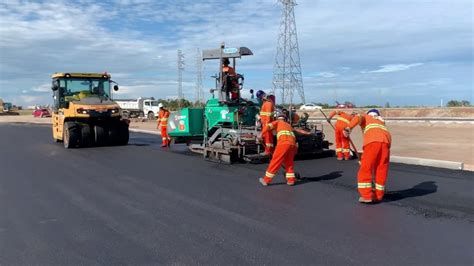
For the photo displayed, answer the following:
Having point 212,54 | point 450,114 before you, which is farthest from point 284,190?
point 450,114

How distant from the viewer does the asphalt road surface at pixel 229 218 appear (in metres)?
5.21

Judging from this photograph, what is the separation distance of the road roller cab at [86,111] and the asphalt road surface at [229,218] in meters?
5.92

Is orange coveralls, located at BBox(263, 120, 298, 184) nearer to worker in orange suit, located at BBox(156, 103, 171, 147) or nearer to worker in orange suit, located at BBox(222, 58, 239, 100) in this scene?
worker in orange suit, located at BBox(222, 58, 239, 100)

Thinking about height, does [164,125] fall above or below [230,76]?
below

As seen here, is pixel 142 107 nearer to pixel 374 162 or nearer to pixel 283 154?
pixel 283 154

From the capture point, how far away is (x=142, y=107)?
51.2 m

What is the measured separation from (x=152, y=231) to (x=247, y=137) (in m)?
6.20

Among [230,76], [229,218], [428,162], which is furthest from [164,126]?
[229,218]

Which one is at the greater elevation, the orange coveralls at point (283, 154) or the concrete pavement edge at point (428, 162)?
the orange coveralls at point (283, 154)

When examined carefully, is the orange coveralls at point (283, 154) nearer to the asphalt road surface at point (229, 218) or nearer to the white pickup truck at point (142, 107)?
the asphalt road surface at point (229, 218)

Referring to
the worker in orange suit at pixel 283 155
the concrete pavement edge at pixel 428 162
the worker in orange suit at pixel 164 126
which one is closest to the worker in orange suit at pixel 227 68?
the worker in orange suit at pixel 283 155

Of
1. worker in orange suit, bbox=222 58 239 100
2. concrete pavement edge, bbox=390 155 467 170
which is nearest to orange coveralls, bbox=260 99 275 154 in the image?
worker in orange suit, bbox=222 58 239 100

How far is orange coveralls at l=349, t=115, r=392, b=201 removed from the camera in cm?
746

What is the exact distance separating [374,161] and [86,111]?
11918 millimetres
